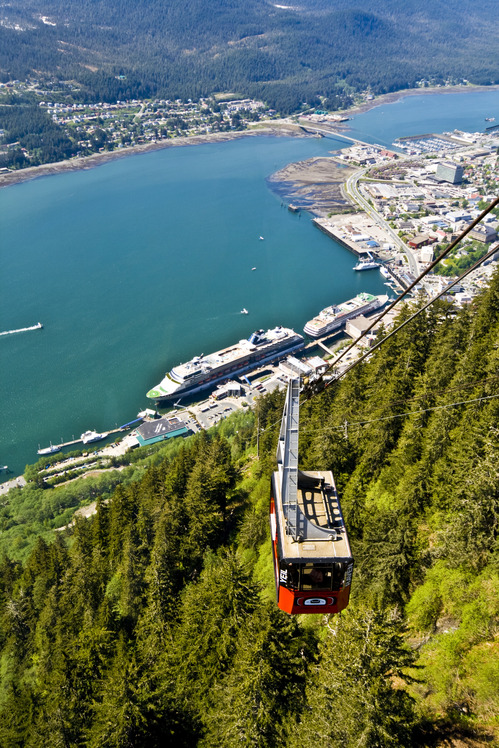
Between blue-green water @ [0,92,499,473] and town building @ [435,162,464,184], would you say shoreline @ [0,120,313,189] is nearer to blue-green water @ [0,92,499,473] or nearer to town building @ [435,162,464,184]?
blue-green water @ [0,92,499,473]

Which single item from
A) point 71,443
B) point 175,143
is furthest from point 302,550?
point 175,143

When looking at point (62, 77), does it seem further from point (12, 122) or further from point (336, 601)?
point (336, 601)

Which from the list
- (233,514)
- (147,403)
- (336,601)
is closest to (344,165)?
(147,403)

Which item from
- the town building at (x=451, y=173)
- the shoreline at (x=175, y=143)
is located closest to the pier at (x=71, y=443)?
the town building at (x=451, y=173)

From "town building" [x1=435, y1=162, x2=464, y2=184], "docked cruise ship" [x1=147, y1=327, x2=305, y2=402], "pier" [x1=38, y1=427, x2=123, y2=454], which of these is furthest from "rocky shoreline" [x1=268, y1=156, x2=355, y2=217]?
"pier" [x1=38, y1=427, x2=123, y2=454]

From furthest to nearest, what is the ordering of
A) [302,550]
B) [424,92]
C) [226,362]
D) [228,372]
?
[424,92] → [228,372] → [226,362] → [302,550]

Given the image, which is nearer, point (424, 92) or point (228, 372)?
point (228, 372)

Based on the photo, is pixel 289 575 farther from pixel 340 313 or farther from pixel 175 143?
pixel 175 143

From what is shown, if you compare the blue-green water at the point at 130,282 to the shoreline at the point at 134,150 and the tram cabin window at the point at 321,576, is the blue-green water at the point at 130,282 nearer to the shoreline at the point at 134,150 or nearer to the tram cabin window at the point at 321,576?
the shoreline at the point at 134,150

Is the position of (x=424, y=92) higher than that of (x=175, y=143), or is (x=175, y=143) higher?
(x=424, y=92)
